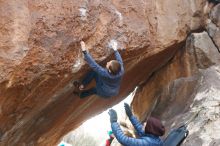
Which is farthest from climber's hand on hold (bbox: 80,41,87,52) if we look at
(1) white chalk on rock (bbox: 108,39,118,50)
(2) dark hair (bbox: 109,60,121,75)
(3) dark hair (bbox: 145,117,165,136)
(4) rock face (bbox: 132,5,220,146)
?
(4) rock face (bbox: 132,5,220,146)

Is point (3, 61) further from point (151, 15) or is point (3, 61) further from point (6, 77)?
point (151, 15)

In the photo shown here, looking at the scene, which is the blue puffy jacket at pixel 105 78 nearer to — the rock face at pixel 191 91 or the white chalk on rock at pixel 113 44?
the white chalk on rock at pixel 113 44

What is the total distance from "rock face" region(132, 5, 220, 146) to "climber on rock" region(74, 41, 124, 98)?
174cm

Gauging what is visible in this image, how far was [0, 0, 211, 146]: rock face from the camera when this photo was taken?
26.6ft

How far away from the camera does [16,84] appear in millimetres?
8148

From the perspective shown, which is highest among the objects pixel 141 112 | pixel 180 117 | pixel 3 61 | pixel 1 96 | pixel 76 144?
pixel 3 61

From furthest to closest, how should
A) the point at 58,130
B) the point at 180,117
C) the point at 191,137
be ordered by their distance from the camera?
the point at 58,130, the point at 180,117, the point at 191,137

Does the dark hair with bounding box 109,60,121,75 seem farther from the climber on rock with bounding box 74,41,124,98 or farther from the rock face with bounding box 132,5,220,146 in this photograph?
the rock face with bounding box 132,5,220,146

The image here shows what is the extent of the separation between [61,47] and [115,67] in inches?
43.7

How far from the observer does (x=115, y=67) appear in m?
8.50

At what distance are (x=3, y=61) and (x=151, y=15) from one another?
4.19 meters

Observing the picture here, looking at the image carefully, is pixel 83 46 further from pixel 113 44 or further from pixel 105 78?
pixel 113 44

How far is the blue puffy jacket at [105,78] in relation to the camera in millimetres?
8500

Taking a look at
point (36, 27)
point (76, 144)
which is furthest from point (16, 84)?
point (76, 144)
